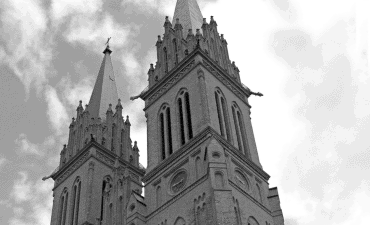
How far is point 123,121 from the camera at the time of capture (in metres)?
50.8

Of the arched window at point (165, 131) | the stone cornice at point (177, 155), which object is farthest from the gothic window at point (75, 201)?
the arched window at point (165, 131)

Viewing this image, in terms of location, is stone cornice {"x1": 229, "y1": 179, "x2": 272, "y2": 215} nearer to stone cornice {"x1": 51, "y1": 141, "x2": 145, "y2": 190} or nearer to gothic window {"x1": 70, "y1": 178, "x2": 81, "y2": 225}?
gothic window {"x1": 70, "y1": 178, "x2": 81, "y2": 225}

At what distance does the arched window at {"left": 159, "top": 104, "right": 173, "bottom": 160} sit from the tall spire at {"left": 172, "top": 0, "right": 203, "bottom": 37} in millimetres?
7199

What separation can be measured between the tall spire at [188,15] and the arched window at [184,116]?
22.7 feet

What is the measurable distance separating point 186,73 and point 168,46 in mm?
4468

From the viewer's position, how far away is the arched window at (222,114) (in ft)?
118

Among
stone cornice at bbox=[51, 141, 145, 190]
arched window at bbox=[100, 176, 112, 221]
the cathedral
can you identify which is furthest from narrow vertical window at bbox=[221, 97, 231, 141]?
stone cornice at bbox=[51, 141, 145, 190]

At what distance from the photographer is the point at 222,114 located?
36.8 meters

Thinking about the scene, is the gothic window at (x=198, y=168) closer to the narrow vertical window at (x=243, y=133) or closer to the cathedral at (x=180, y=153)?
the cathedral at (x=180, y=153)

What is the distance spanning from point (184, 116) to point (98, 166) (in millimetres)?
11486

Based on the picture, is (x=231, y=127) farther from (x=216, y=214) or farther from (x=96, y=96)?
(x=96, y=96)

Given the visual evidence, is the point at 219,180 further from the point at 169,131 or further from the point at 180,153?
the point at 169,131

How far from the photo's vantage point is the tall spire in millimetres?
44041

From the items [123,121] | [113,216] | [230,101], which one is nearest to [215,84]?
[230,101]
